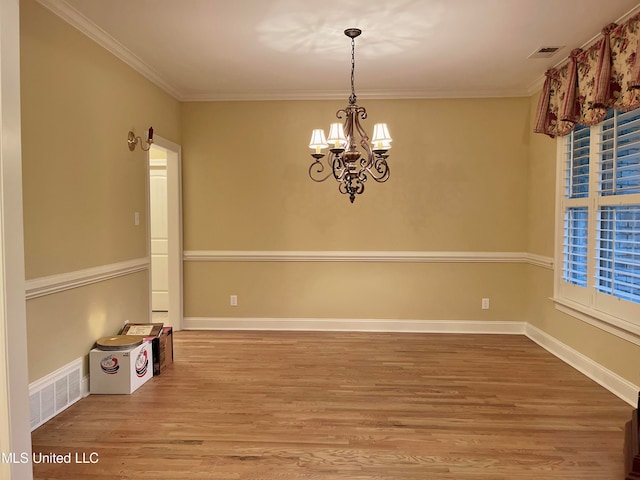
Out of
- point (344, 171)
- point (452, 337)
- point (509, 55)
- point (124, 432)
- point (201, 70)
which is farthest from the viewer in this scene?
point (452, 337)

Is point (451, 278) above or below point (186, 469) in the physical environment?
above

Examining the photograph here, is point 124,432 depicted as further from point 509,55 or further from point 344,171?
point 509,55

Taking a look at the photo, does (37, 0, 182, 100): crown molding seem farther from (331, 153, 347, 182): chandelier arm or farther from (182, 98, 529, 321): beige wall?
(331, 153, 347, 182): chandelier arm

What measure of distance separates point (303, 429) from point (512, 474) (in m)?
1.19

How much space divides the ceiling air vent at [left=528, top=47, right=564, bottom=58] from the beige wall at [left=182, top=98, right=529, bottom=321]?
108 centimetres

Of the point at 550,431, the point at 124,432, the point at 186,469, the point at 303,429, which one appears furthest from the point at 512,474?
the point at 124,432

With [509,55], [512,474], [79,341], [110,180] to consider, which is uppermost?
[509,55]

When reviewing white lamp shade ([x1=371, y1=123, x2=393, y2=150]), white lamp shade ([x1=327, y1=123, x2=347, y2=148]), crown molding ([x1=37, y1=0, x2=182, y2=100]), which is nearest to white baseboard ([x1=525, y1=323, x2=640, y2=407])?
white lamp shade ([x1=371, y1=123, x2=393, y2=150])

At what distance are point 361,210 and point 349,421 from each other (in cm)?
266

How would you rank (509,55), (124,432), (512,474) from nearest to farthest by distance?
(512,474)
(124,432)
(509,55)

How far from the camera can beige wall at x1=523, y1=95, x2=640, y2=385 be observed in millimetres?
3404

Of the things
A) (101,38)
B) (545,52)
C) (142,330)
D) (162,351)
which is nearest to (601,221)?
(545,52)

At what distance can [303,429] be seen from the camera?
2.75m

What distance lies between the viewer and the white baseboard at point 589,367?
3191 millimetres
